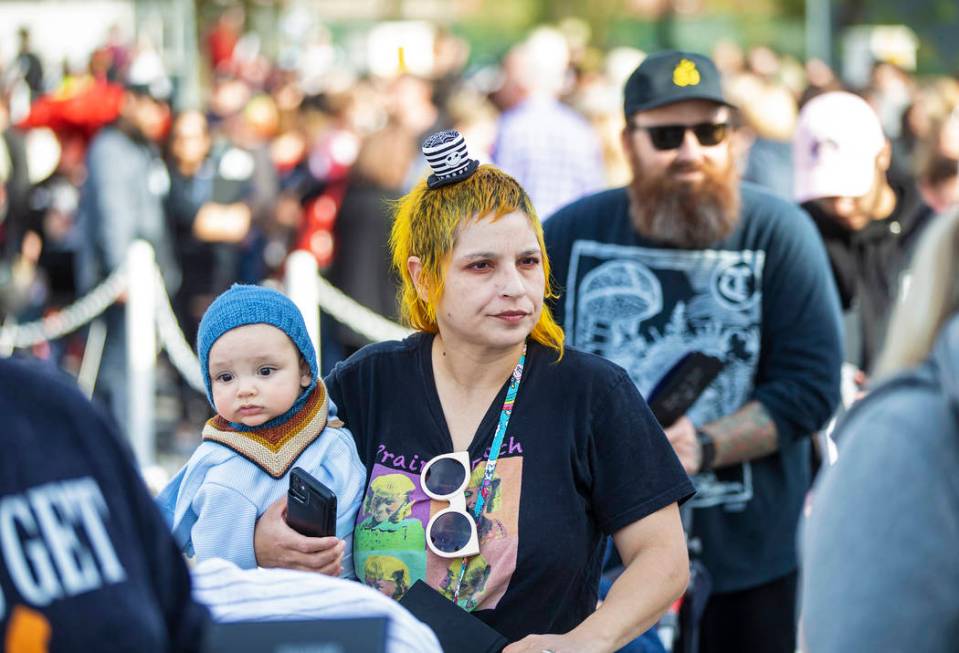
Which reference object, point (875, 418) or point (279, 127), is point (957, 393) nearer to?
point (875, 418)

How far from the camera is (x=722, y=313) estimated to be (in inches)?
178

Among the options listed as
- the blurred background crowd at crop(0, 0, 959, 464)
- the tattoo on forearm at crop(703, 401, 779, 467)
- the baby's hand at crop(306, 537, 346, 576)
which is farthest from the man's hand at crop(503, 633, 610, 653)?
the blurred background crowd at crop(0, 0, 959, 464)

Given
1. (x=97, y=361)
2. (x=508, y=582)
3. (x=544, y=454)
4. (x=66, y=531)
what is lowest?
(x=97, y=361)

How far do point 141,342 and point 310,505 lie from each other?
651cm

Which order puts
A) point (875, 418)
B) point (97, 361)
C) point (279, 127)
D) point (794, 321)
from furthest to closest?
point (279, 127) → point (97, 361) → point (794, 321) → point (875, 418)

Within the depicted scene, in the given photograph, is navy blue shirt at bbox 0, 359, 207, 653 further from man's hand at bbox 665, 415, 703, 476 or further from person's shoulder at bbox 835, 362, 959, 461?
man's hand at bbox 665, 415, 703, 476

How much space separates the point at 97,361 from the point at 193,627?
905 cm

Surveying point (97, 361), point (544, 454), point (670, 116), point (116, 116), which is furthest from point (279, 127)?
point (544, 454)

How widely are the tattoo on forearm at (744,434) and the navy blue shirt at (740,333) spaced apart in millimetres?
33

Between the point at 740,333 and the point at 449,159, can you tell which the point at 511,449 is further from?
the point at 740,333

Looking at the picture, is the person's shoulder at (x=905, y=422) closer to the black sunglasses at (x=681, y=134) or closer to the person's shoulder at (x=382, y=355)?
the person's shoulder at (x=382, y=355)

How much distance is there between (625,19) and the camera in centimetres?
2253

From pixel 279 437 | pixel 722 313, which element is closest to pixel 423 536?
pixel 279 437

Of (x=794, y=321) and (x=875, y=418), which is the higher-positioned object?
(x=875, y=418)
